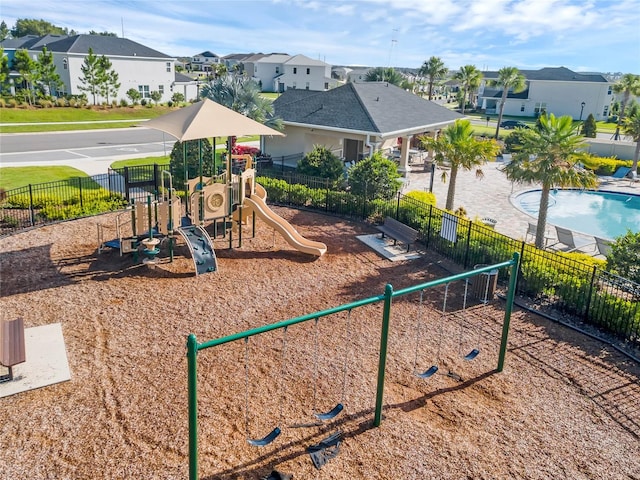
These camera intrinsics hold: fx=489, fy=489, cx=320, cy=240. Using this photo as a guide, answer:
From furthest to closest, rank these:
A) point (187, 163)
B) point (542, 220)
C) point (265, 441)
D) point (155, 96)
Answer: point (155, 96)
point (187, 163)
point (542, 220)
point (265, 441)

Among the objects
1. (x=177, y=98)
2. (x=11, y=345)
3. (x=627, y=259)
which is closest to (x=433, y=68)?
(x=177, y=98)

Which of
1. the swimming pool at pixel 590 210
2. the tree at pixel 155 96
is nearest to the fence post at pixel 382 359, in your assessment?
the swimming pool at pixel 590 210

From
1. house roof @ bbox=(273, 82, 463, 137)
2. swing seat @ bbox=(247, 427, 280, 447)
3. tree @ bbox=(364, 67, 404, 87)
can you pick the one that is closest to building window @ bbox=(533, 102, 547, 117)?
tree @ bbox=(364, 67, 404, 87)

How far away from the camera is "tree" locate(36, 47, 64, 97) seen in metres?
51.8

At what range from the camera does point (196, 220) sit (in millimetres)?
13883

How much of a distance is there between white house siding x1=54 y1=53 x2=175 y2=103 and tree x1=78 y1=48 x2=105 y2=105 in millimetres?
674

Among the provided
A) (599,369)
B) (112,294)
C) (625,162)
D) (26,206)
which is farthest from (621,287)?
(625,162)

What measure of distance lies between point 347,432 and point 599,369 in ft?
18.1

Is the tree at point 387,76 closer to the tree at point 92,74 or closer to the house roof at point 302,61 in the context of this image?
the tree at point 92,74

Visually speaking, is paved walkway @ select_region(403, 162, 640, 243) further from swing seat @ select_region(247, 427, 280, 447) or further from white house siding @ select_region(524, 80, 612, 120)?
white house siding @ select_region(524, 80, 612, 120)

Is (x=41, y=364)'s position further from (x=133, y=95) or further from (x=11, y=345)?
(x=133, y=95)

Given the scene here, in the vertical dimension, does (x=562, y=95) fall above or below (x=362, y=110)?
above

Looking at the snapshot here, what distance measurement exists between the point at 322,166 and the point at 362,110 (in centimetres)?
619

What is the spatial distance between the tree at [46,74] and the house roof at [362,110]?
3354 centimetres
